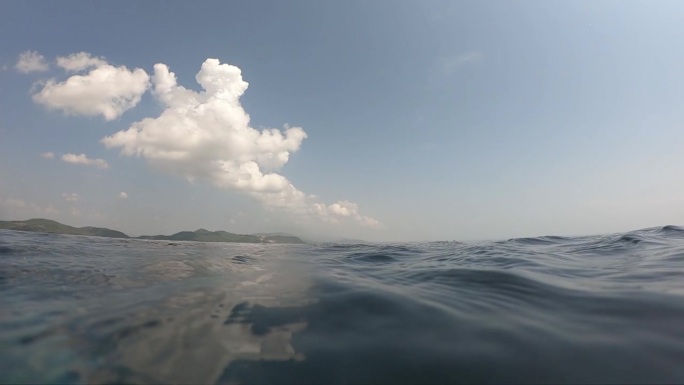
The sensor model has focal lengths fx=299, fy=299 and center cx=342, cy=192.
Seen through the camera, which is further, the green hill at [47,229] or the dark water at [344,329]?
the green hill at [47,229]

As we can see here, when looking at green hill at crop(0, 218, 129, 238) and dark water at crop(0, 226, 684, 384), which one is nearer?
dark water at crop(0, 226, 684, 384)

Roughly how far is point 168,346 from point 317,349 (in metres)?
2.09

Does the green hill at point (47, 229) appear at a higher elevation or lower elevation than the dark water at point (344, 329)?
higher

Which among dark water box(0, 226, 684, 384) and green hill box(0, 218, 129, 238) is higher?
green hill box(0, 218, 129, 238)

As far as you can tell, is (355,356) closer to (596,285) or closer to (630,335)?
(630,335)

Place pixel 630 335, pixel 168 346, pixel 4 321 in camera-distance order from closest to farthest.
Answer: pixel 168 346 → pixel 630 335 → pixel 4 321

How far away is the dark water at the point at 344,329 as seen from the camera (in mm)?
3584

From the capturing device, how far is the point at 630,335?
450cm

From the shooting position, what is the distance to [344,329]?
15.7ft

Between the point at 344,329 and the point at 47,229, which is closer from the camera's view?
the point at 344,329

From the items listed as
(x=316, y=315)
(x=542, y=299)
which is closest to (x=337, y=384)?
(x=316, y=315)

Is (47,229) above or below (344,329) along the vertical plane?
above

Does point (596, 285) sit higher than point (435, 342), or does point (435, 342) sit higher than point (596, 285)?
point (596, 285)

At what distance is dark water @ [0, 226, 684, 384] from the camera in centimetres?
358
